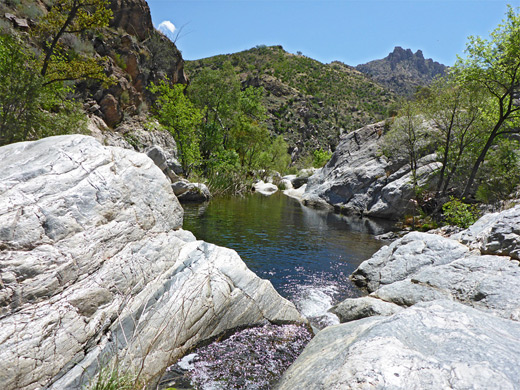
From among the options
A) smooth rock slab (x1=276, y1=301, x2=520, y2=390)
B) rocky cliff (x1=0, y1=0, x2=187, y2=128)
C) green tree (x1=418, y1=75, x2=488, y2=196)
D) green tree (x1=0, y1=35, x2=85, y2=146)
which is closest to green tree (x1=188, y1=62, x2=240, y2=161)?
rocky cliff (x1=0, y1=0, x2=187, y2=128)

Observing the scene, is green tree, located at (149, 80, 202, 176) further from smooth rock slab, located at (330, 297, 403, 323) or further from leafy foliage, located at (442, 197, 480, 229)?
smooth rock slab, located at (330, 297, 403, 323)

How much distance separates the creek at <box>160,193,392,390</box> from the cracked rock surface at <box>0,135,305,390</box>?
51cm

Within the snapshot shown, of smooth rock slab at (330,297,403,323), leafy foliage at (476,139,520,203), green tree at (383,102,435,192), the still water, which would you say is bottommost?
the still water

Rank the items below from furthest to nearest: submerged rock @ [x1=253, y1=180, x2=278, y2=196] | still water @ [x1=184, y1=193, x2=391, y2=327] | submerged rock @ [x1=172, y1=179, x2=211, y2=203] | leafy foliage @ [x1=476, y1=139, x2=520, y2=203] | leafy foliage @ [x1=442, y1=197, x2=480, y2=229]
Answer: submerged rock @ [x1=253, y1=180, x2=278, y2=196] < submerged rock @ [x1=172, y1=179, x2=211, y2=203] < leafy foliage @ [x1=476, y1=139, x2=520, y2=203] < leafy foliage @ [x1=442, y1=197, x2=480, y2=229] < still water @ [x1=184, y1=193, x2=391, y2=327]

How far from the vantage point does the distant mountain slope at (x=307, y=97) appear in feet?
336

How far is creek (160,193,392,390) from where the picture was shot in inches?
233

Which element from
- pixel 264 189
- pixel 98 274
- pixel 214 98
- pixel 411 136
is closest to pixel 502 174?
pixel 411 136

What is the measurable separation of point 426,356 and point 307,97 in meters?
115

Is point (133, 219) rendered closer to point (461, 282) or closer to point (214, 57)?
point (461, 282)

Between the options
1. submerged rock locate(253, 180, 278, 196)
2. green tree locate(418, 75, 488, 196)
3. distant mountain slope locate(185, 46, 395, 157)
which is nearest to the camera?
green tree locate(418, 75, 488, 196)

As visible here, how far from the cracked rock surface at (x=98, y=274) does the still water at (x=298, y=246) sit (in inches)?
105

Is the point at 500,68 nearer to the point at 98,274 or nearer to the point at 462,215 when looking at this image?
the point at 462,215

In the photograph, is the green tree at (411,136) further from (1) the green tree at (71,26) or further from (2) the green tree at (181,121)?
(1) the green tree at (71,26)

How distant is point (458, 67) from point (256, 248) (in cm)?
1963
